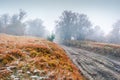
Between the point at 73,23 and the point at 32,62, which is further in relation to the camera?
the point at 73,23

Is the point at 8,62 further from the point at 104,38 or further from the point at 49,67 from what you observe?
the point at 104,38

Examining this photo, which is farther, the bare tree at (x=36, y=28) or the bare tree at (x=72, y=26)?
the bare tree at (x=36, y=28)

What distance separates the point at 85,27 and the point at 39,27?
1555 inches

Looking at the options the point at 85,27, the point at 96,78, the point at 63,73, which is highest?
the point at 85,27

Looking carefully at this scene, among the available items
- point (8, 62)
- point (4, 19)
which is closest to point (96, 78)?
point (8, 62)

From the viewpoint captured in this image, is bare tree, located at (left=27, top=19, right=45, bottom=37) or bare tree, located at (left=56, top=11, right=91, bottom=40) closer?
bare tree, located at (left=56, top=11, right=91, bottom=40)

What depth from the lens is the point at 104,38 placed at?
113 meters

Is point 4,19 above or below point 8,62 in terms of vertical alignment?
above

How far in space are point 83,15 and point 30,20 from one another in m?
46.9

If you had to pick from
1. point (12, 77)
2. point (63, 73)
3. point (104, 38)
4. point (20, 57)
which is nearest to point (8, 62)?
point (20, 57)

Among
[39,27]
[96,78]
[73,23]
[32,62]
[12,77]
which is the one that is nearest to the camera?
[12,77]

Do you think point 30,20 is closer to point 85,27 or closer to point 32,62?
point 85,27

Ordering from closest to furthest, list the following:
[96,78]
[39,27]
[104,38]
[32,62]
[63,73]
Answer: [63,73], [32,62], [96,78], [104,38], [39,27]

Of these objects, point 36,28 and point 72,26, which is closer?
point 72,26
